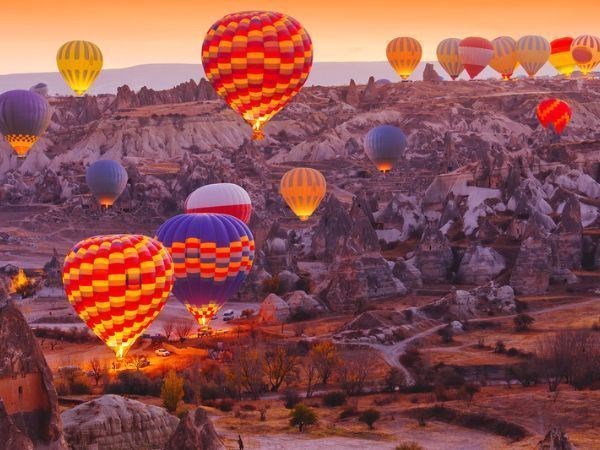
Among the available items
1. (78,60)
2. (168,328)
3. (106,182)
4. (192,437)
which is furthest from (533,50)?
(192,437)

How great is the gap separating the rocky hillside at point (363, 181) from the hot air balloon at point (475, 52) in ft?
13.1

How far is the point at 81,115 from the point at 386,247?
281ft

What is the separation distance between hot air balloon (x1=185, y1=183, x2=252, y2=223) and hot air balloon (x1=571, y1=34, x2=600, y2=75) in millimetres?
83195

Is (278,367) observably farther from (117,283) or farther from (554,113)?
(554,113)

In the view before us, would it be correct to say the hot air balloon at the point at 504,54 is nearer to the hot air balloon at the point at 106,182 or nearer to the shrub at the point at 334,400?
the hot air balloon at the point at 106,182

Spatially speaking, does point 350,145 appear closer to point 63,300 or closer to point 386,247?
point 386,247

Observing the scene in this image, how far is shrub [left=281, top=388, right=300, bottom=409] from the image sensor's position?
35.6m

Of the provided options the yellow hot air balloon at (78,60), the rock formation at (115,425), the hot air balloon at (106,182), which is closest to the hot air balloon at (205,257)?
the rock formation at (115,425)

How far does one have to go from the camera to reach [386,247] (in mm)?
67625

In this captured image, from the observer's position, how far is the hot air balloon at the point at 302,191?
82812mm

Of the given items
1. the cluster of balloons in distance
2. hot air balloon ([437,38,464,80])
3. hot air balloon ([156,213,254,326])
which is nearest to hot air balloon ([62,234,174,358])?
hot air balloon ([156,213,254,326])

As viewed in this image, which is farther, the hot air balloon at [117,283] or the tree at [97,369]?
the hot air balloon at [117,283]

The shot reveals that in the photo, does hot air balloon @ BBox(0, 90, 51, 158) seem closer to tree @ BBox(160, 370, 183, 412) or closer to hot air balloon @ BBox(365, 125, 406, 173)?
hot air balloon @ BBox(365, 125, 406, 173)

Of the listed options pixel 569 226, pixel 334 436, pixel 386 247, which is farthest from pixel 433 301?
pixel 334 436
